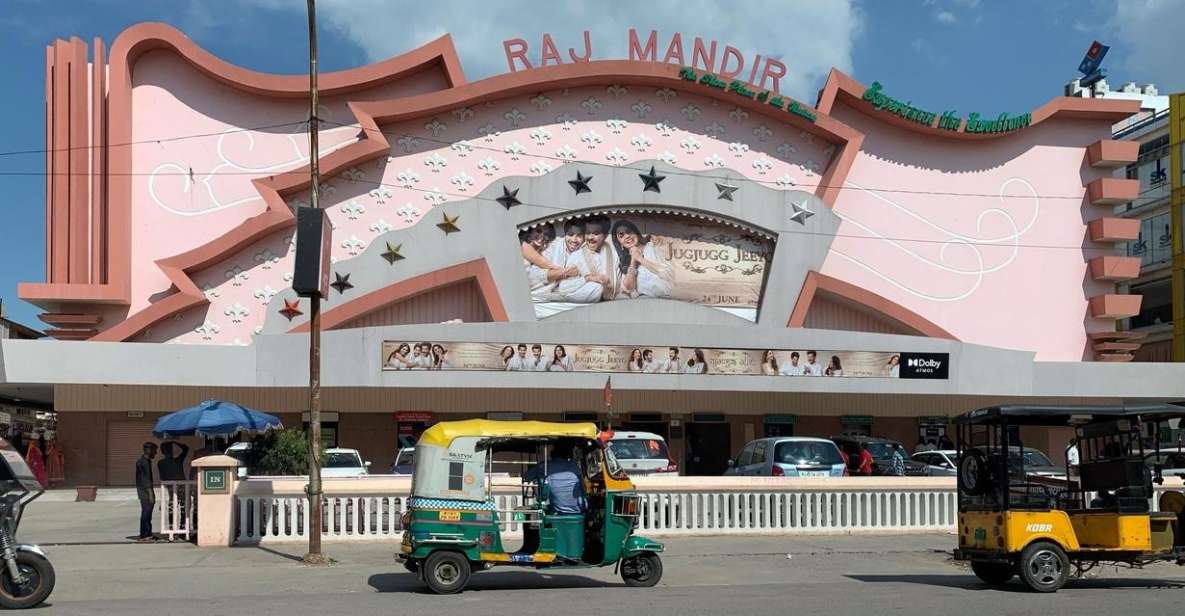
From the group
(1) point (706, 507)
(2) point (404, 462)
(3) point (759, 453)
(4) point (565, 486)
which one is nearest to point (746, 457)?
(3) point (759, 453)

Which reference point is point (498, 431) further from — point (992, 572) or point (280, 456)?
point (280, 456)

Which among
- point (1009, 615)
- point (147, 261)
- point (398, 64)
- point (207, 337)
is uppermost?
point (398, 64)

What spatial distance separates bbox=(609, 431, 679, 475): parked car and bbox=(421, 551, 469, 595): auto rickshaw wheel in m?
9.42

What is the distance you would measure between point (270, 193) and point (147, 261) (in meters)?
4.09

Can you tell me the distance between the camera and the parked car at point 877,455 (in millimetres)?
26422

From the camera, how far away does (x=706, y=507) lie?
19078mm

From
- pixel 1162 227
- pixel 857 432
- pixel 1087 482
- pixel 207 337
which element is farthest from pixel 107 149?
pixel 1162 227

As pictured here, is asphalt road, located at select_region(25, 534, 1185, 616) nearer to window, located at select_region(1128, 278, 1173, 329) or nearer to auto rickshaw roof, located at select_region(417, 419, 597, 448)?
auto rickshaw roof, located at select_region(417, 419, 597, 448)

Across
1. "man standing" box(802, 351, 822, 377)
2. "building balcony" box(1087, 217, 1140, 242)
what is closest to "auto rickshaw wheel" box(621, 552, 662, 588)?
"man standing" box(802, 351, 822, 377)

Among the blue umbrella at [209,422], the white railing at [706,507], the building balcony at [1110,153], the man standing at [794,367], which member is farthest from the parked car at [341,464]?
the building balcony at [1110,153]

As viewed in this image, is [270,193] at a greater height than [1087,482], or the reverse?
[270,193]

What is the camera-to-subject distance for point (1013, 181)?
38.4m

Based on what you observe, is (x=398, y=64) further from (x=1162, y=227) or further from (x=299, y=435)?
(x=1162, y=227)

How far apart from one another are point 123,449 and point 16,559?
21.7 meters
